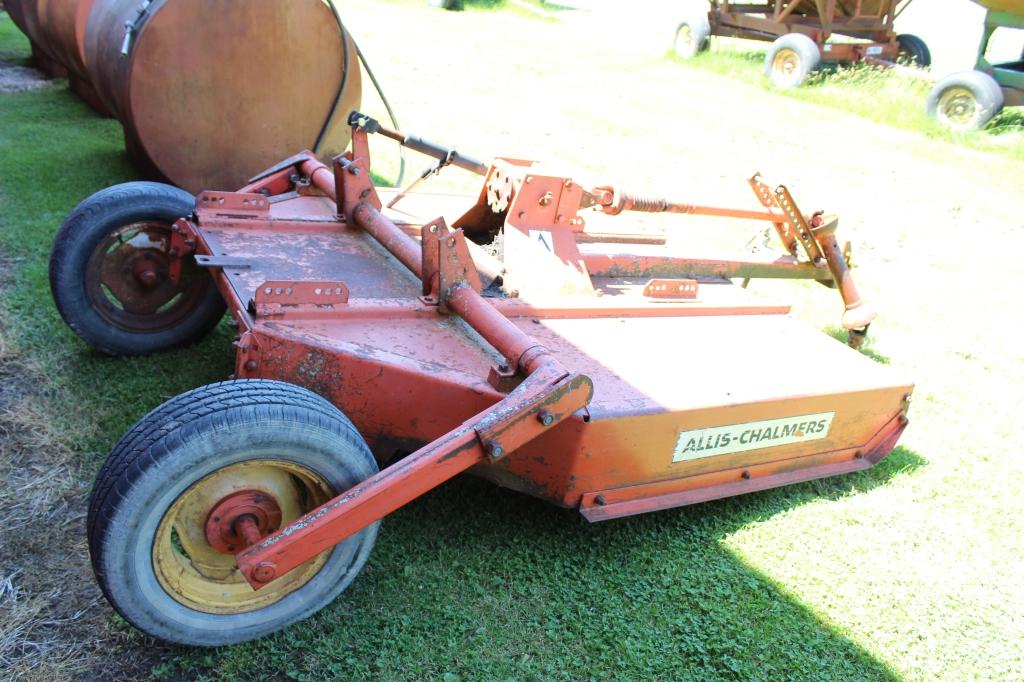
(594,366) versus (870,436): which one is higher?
(594,366)

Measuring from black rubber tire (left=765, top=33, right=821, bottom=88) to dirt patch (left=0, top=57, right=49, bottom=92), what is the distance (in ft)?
32.3

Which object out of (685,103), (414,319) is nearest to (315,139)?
(414,319)

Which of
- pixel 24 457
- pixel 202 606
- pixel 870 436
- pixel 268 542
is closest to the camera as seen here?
pixel 268 542

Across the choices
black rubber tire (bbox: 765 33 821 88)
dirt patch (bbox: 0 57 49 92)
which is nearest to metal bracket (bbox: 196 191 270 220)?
dirt patch (bbox: 0 57 49 92)

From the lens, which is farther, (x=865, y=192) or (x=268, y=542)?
(x=865, y=192)

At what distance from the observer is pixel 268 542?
209 centimetres

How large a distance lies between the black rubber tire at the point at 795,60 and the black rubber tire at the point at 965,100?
6.29 feet

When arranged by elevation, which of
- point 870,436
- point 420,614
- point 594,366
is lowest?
point 420,614

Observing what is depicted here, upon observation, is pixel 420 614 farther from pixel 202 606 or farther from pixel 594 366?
pixel 594 366

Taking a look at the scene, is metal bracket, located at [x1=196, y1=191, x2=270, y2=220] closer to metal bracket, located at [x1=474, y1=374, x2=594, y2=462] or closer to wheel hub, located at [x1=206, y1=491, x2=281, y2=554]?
wheel hub, located at [x1=206, y1=491, x2=281, y2=554]

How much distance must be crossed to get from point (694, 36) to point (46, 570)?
13.9 m

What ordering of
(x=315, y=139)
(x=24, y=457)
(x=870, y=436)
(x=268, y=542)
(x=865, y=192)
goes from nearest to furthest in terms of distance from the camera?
(x=268, y=542), (x=24, y=457), (x=870, y=436), (x=315, y=139), (x=865, y=192)

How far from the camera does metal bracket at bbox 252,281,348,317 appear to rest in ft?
8.78

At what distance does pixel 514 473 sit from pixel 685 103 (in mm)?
9871
